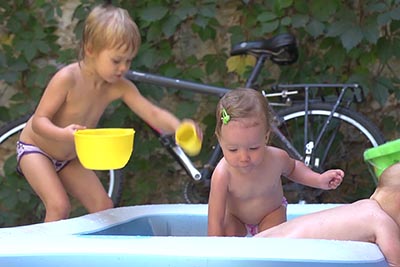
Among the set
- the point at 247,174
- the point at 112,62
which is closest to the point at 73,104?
the point at 112,62

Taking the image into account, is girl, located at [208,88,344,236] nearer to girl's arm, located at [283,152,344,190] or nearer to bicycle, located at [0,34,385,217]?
girl's arm, located at [283,152,344,190]

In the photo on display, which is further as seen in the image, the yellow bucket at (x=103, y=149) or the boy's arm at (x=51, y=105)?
the boy's arm at (x=51, y=105)

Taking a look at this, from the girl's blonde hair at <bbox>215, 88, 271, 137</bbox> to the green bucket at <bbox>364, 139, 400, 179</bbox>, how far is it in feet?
1.00

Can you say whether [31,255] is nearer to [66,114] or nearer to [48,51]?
[66,114]

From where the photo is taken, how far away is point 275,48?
10.7ft

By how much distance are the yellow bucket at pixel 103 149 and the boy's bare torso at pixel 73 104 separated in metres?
0.43

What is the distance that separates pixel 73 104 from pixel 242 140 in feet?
2.46

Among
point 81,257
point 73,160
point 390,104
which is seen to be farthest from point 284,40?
point 81,257

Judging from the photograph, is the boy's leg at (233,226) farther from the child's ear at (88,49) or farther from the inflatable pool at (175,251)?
the child's ear at (88,49)

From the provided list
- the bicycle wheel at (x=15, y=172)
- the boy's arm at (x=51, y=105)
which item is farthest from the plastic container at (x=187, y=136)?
the bicycle wheel at (x=15, y=172)

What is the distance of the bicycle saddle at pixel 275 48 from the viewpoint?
3236 mm

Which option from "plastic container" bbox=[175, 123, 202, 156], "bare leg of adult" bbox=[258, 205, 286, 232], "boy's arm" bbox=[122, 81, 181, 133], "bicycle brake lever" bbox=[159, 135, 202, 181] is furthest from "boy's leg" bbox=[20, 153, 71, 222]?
"bicycle brake lever" bbox=[159, 135, 202, 181]

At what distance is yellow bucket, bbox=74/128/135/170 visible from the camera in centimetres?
209

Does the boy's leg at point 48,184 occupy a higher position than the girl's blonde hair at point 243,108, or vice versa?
the girl's blonde hair at point 243,108
